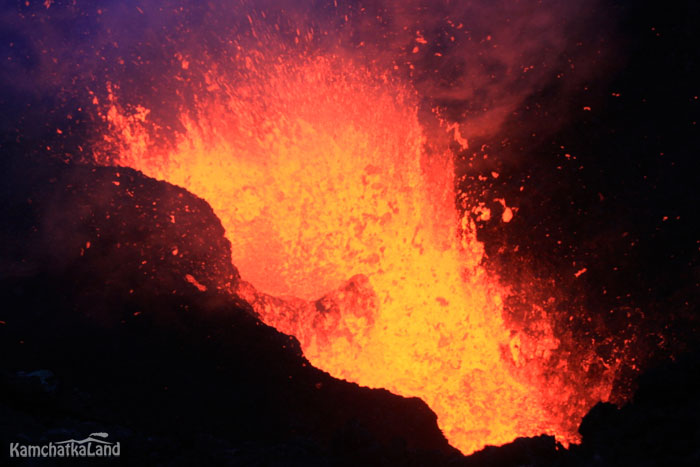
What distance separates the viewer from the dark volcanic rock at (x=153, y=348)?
2.39 metres

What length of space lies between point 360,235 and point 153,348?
2.56 metres

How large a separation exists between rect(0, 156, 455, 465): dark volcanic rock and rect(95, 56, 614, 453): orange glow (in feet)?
2.38

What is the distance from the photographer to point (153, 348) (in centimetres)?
284

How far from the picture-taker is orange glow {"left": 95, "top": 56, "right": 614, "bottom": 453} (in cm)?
404

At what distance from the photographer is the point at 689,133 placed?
3508mm

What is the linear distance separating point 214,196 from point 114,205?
1258 mm

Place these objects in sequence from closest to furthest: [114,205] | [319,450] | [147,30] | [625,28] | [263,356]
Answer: [319,450] → [263,356] → [114,205] → [625,28] → [147,30]

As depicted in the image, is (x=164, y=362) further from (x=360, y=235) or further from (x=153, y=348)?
(x=360, y=235)

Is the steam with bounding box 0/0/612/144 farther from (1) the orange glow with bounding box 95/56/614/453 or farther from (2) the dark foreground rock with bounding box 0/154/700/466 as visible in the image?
(2) the dark foreground rock with bounding box 0/154/700/466

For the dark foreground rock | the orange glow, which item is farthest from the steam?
the dark foreground rock

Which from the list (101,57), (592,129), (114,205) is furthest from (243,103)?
(592,129)

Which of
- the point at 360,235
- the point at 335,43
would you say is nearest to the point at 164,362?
the point at 360,235

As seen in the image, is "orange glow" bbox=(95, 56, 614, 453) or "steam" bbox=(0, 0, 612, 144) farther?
"orange glow" bbox=(95, 56, 614, 453)

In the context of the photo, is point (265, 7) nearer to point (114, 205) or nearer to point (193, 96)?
point (193, 96)
